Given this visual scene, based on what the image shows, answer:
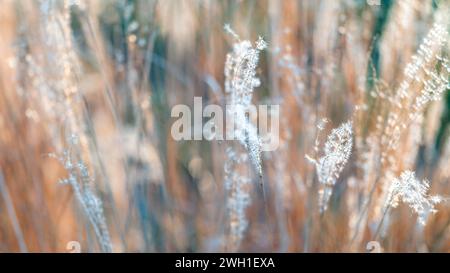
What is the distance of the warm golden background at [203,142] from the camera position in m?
1.02

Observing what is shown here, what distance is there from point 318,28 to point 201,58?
1.06 ft

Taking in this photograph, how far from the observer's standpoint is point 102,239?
37.2 inches

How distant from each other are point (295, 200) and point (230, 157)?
13.4 inches

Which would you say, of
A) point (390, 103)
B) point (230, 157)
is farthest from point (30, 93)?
point (390, 103)

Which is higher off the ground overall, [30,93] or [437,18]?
[437,18]

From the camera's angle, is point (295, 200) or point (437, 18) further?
point (295, 200)

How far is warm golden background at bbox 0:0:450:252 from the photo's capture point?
102cm

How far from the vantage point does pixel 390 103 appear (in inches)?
38.5

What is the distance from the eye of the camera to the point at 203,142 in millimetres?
1389
